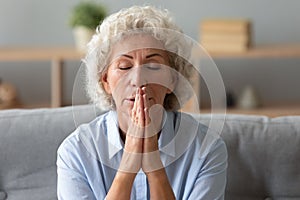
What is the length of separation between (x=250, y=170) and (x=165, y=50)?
45cm

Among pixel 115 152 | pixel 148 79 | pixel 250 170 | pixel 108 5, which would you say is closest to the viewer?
pixel 148 79

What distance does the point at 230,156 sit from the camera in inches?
70.1

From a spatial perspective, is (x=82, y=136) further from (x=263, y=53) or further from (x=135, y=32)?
(x=263, y=53)

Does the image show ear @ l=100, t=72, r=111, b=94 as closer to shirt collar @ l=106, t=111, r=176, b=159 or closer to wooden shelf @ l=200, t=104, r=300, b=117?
shirt collar @ l=106, t=111, r=176, b=159

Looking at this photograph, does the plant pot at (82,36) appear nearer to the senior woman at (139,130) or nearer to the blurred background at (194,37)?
the blurred background at (194,37)

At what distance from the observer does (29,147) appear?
1786 millimetres

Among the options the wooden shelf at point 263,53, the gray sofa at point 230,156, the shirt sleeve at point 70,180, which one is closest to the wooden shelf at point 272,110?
the wooden shelf at point 263,53

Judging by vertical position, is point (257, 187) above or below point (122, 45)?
below

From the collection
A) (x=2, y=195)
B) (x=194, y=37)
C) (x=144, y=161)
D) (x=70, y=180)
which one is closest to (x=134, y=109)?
(x=144, y=161)

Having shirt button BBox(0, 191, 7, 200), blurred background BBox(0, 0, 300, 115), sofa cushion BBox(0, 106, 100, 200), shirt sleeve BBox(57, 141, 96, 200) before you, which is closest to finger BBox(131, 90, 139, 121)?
shirt sleeve BBox(57, 141, 96, 200)

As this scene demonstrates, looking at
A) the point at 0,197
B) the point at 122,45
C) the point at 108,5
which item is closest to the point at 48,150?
the point at 0,197

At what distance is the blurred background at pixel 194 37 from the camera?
335cm

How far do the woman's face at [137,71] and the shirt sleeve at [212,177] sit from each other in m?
0.20

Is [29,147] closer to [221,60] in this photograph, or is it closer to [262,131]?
[262,131]
